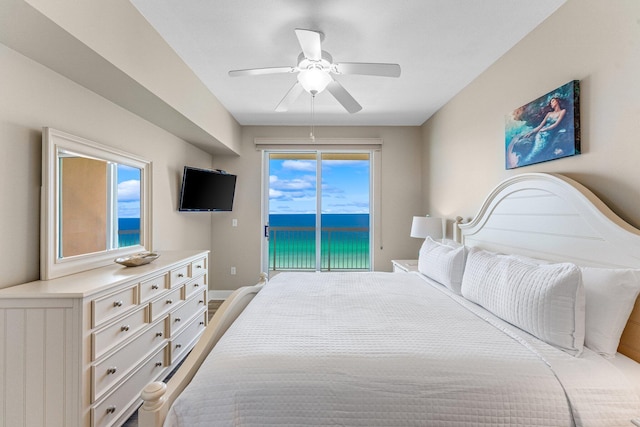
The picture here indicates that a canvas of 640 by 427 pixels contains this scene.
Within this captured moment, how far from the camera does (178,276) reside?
8.21 ft

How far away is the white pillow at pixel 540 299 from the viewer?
4.24 feet

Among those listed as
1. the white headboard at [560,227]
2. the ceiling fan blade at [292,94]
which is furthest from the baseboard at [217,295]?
the white headboard at [560,227]

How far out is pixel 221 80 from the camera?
2.91 metres

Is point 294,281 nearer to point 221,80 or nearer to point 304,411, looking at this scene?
point 304,411

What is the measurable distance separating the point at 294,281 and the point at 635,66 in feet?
7.73

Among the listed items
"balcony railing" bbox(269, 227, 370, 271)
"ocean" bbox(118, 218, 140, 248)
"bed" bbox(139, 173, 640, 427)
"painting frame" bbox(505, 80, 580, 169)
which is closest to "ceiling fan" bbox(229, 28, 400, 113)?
"painting frame" bbox(505, 80, 580, 169)

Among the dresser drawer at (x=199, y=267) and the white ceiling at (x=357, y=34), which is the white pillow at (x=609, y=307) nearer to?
the white ceiling at (x=357, y=34)

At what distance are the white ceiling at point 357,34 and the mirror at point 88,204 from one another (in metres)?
1.00

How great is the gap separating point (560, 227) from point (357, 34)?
1.82 m

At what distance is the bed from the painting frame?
9.0 inches

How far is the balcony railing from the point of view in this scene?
16.0 ft

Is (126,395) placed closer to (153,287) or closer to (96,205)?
(153,287)

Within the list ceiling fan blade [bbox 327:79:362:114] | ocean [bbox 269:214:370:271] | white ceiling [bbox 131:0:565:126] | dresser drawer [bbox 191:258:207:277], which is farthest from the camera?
ocean [bbox 269:214:370:271]

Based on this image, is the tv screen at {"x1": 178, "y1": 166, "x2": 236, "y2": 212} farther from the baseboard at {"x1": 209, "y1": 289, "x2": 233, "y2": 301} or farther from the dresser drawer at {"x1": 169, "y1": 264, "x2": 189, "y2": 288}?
the baseboard at {"x1": 209, "y1": 289, "x2": 233, "y2": 301}
